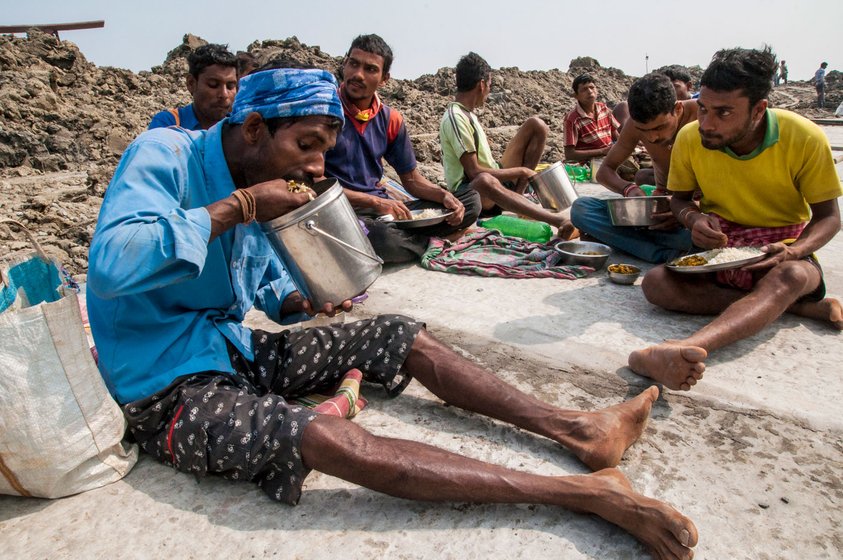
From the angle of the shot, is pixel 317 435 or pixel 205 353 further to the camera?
pixel 205 353

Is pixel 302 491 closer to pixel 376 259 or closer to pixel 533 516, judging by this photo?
pixel 533 516

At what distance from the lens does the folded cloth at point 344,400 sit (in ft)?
6.59

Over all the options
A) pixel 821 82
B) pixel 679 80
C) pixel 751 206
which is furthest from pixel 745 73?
pixel 821 82

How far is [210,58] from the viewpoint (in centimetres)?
404

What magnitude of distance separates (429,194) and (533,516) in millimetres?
3048

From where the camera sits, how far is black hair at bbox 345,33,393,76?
162 inches

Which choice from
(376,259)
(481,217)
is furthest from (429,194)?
(376,259)

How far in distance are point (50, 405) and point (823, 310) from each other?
325cm

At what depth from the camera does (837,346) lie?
269cm

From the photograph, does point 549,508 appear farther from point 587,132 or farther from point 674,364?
point 587,132

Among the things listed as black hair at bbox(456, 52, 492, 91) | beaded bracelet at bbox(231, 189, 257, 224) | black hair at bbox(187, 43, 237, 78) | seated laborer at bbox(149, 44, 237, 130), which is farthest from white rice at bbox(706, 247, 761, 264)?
black hair at bbox(187, 43, 237, 78)

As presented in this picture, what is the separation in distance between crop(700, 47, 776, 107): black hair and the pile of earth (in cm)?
446

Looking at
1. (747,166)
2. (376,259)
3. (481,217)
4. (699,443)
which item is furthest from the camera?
(481,217)

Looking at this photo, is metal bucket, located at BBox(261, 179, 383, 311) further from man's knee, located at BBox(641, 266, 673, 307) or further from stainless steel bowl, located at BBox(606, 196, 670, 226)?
stainless steel bowl, located at BBox(606, 196, 670, 226)
